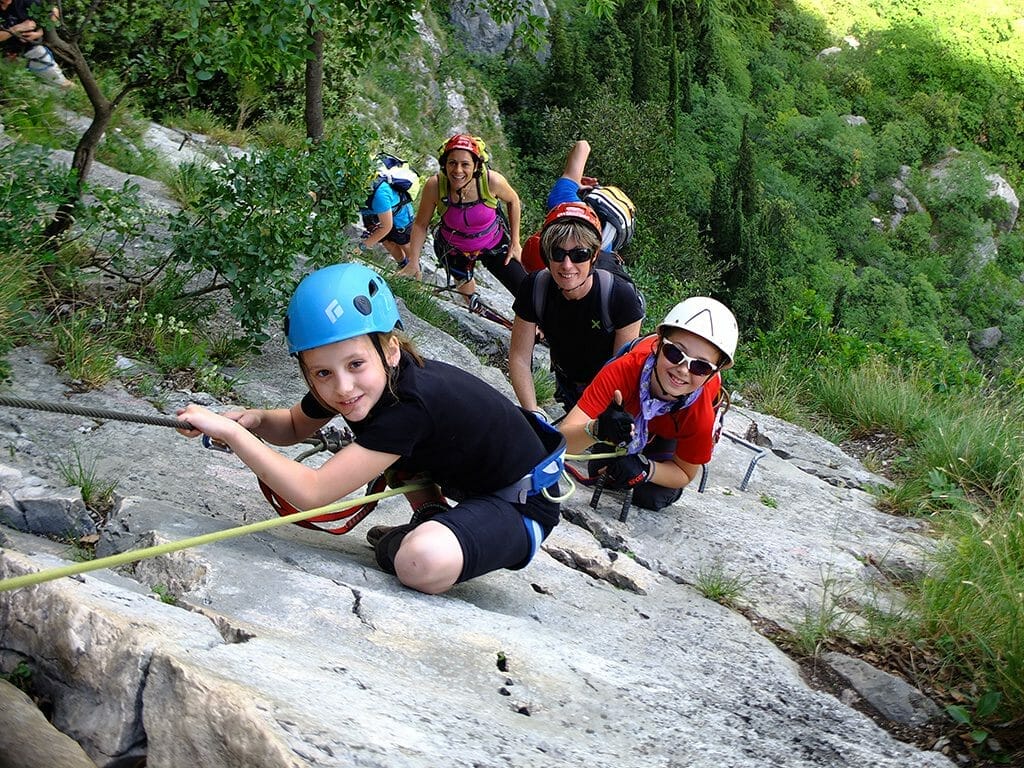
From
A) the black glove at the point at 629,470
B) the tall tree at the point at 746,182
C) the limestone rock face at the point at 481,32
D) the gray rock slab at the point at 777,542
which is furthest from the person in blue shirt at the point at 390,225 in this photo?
the tall tree at the point at 746,182

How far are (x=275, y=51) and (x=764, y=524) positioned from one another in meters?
3.66

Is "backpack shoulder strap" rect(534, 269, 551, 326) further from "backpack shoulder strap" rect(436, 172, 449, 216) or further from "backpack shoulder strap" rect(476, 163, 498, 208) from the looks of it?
"backpack shoulder strap" rect(436, 172, 449, 216)

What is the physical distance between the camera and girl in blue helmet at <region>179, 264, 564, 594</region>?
3012 mm

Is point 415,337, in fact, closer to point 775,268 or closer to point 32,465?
point 32,465

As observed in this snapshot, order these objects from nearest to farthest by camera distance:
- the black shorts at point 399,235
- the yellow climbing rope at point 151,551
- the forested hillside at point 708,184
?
the yellow climbing rope at point 151,551, the forested hillside at point 708,184, the black shorts at point 399,235

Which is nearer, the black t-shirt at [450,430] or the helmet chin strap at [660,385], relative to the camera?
the black t-shirt at [450,430]

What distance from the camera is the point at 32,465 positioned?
390 centimetres

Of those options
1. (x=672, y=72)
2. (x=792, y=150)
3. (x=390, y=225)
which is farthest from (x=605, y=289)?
(x=792, y=150)

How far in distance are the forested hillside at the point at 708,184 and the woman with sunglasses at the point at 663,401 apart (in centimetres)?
126

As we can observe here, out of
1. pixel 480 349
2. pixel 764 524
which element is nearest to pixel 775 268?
pixel 480 349

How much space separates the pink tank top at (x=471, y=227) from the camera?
23.8 ft

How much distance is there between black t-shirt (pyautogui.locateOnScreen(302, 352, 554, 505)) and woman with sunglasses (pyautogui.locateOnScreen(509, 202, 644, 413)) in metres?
1.65

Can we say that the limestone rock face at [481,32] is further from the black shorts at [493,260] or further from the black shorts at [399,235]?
the black shorts at [493,260]

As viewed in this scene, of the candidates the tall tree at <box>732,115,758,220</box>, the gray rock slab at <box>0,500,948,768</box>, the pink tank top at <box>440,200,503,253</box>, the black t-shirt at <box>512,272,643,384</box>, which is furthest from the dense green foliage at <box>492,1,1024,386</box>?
the gray rock slab at <box>0,500,948,768</box>
